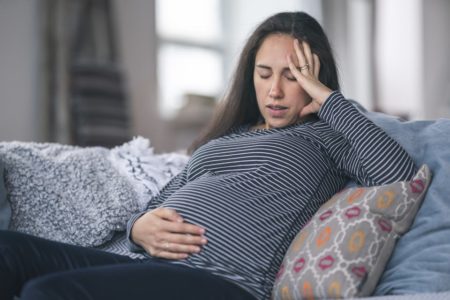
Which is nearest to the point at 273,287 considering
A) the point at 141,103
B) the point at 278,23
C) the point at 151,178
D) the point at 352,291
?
the point at 352,291

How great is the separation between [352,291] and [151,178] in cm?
83

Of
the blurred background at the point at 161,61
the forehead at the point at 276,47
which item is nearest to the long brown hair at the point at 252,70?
the forehead at the point at 276,47

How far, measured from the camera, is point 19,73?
4.38 meters

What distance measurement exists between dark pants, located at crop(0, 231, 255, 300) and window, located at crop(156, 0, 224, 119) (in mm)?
3696

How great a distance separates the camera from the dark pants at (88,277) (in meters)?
1.12

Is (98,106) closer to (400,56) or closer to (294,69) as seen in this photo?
(294,69)

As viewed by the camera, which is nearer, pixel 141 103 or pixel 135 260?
pixel 135 260

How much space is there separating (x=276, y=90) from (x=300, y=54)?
111 millimetres

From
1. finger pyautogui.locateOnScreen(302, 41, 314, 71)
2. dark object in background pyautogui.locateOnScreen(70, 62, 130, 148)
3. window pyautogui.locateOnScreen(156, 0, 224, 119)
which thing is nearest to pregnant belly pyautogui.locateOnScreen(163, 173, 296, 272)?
finger pyautogui.locateOnScreen(302, 41, 314, 71)

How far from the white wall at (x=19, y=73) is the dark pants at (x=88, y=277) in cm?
298

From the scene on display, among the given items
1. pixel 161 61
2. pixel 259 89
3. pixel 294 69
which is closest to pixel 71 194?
pixel 259 89

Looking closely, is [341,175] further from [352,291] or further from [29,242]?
[29,242]

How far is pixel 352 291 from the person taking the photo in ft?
4.08

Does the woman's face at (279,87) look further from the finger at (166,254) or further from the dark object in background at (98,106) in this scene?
the dark object in background at (98,106)
